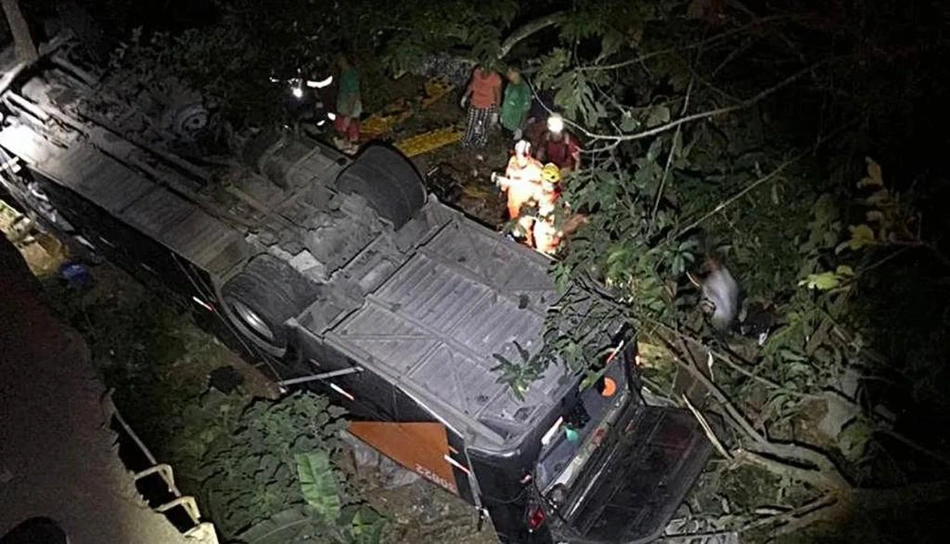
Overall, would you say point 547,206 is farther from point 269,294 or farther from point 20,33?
point 20,33

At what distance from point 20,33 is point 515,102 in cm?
483

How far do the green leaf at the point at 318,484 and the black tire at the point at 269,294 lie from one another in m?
0.88

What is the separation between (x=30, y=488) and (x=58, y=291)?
664 cm

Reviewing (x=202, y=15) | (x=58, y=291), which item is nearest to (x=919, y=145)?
(x=58, y=291)

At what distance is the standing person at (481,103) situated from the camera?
31.3 ft

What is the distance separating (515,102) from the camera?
9.34 m

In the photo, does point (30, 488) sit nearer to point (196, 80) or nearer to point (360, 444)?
point (360, 444)

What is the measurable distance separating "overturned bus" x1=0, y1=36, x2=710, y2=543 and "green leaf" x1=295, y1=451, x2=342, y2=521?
1.34ft

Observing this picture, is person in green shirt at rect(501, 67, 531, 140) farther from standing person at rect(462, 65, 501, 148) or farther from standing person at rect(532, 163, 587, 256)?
standing person at rect(532, 163, 587, 256)

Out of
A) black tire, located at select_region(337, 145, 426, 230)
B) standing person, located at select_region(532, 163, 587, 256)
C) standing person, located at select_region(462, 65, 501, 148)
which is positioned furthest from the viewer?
standing person, located at select_region(462, 65, 501, 148)

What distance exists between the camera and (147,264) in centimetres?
786

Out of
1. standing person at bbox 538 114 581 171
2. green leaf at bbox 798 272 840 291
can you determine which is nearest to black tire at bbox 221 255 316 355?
standing person at bbox 538 114 581 171

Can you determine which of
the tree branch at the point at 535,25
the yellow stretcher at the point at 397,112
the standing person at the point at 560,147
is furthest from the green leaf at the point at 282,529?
the yellow stretcher at the point at 397,112

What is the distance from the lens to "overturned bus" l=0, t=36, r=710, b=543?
6.23 meters
